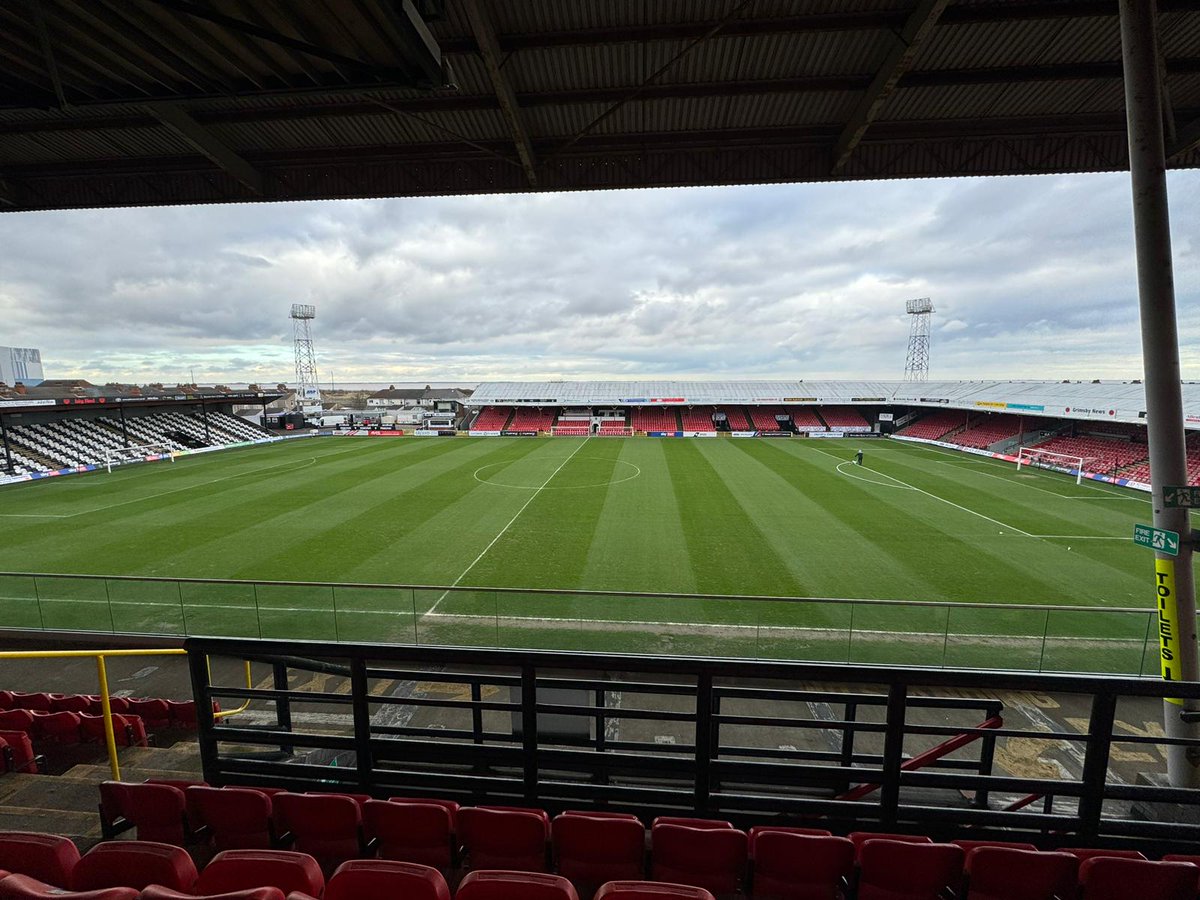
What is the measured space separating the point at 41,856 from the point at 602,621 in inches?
265

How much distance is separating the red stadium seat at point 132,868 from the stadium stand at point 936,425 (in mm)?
52609

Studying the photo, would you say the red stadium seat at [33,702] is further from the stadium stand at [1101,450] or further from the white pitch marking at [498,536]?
the stadium stand at [1101,450]

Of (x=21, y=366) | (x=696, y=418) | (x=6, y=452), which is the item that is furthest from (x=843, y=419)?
(x=21, y=366)

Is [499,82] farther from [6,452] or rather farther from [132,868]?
[6,452]

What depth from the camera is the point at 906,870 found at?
3000mm

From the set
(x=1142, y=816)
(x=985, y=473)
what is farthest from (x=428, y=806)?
(x=985, y=473)

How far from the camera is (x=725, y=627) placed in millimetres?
9828

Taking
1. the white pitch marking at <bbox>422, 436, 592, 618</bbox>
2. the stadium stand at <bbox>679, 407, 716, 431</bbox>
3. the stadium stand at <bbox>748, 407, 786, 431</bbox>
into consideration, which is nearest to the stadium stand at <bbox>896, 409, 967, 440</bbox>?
the stadium stand at <bbox>748, 407, 786, 431</bbox>

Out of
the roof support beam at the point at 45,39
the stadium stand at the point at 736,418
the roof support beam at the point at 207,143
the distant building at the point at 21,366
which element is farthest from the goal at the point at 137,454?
the distant building at the point at 21,366

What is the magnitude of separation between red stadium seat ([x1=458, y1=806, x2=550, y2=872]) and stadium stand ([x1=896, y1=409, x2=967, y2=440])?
168 ft

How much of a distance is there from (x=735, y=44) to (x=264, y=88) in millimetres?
6068

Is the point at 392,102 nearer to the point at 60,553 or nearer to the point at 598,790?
the point at 598,790

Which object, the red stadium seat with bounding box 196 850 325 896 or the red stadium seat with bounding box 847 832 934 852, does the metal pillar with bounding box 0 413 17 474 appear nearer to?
the red stadium seat with bounding box 196 850 325 896

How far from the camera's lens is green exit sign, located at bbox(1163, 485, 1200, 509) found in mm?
5031
